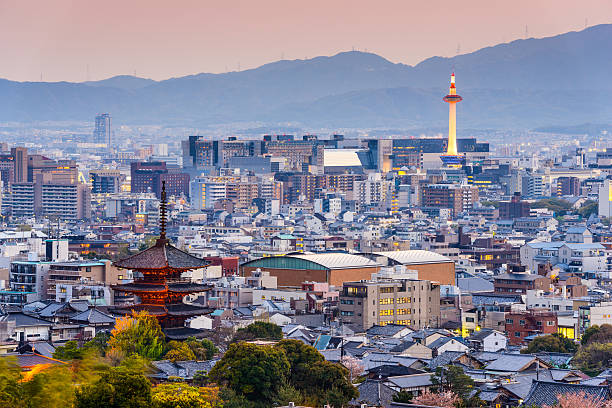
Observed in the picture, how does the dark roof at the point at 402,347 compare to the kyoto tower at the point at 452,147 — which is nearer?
the dark roof at the point at 402,347

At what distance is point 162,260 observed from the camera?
34844mm

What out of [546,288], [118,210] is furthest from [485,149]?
[546,288]

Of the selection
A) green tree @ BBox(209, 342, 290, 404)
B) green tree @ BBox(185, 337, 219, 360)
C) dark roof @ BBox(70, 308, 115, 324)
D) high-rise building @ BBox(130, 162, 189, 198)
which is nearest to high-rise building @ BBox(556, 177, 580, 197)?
high-rise building @ BBox(130, 162, 189, 198)

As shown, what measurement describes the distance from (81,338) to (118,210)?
328 ft

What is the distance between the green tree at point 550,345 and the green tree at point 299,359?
10.3 meters

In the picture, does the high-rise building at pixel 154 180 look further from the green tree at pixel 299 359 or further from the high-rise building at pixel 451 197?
the green tree at pixel 299 359

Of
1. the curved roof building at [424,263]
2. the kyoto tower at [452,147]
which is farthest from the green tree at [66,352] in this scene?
the kyoto tower at [452,147]

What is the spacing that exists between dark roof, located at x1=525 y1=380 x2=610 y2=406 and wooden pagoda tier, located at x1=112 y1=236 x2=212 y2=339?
9.39 m

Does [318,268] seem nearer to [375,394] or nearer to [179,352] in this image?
[179,352]

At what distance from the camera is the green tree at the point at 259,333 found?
37.7 meters

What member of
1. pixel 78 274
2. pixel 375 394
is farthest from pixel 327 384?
pixel 78 274

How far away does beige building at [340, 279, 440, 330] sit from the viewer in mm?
47094

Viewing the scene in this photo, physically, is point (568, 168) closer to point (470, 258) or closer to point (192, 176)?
point (192, 176)

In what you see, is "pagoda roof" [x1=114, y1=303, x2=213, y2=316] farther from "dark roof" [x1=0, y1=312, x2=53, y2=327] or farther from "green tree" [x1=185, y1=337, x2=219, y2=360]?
"dark roof" [x1=0, y1=312, x2=53, y2=327]
